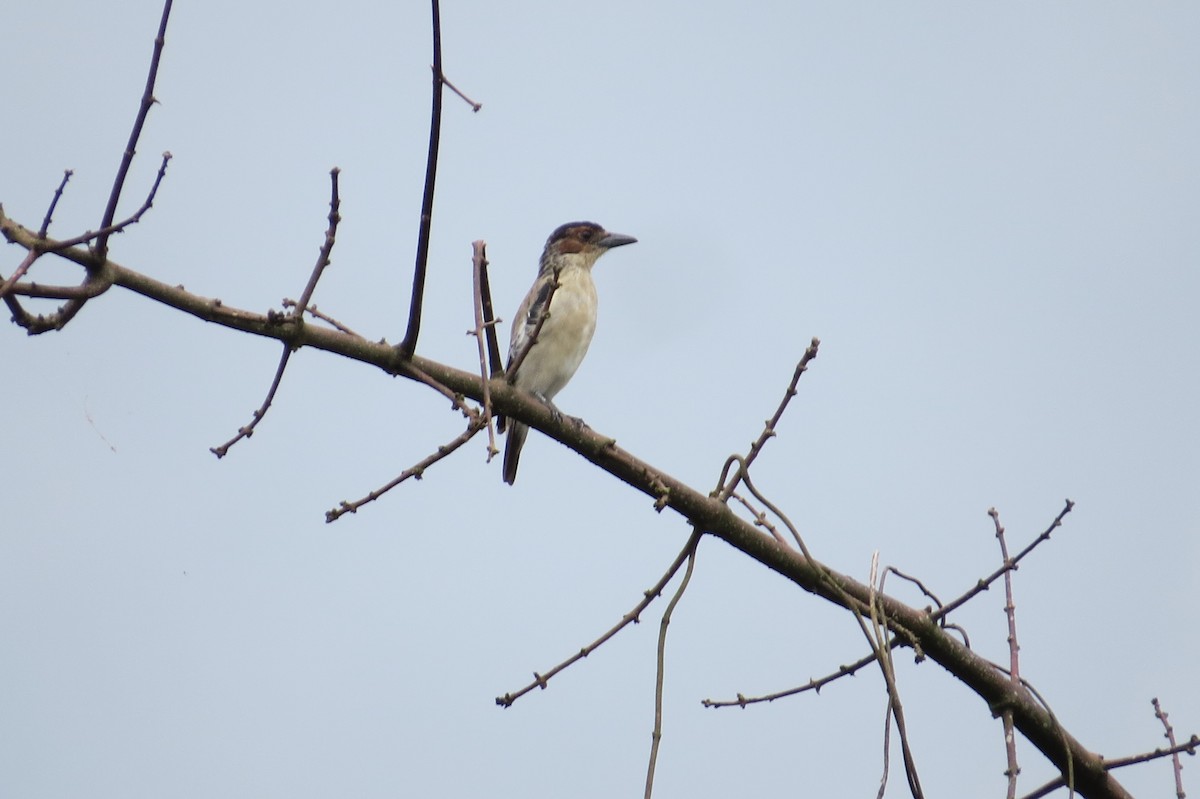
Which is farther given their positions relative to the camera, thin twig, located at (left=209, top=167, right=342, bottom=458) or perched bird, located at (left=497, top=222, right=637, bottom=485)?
perched bird, located at (left=497, top=222, right=637, bottom=485)

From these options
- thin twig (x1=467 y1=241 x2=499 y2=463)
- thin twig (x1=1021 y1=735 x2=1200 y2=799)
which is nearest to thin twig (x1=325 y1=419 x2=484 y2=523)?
thin twig (x1=467 y1=241 x2=499 y2=463)

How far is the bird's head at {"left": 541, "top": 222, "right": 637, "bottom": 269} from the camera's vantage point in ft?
26.1

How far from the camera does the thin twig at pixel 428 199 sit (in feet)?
9.22

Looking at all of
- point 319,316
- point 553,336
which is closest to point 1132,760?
point 319,316

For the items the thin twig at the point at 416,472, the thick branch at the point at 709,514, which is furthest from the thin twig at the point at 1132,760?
the thin twig at the point at 416,472

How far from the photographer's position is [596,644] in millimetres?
3199

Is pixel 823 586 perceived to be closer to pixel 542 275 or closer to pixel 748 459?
pixel 748 459

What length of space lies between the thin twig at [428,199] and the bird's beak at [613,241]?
4908 millimetres

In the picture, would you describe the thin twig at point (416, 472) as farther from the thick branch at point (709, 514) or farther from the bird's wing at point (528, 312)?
the bird's wing at point (528, 312)

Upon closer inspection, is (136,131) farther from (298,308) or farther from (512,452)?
(512,452)

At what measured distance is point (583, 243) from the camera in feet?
26.2

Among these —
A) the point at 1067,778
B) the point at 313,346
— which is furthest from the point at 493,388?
the point at 1067,778

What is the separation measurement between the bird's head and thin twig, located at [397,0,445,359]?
4.81 meters

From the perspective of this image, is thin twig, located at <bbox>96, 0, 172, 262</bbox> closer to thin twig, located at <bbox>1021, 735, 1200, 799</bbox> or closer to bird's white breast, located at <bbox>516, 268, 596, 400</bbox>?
thin twig, located at <bbox>1021, 735, 1200, 799</bbox>
